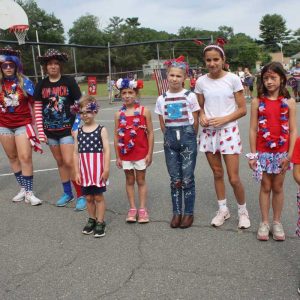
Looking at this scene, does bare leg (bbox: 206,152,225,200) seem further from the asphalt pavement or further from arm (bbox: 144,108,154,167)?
arm (bbox: 144,108,154,167)

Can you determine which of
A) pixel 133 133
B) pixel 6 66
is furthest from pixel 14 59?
pixel 133 133

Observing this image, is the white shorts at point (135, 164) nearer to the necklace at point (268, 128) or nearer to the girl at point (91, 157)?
the girl at point (91, 157)

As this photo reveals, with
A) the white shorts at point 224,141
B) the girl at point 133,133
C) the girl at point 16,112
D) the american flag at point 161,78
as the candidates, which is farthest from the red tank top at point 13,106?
the american flag at point 161,78

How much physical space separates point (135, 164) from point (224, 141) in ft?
3.30

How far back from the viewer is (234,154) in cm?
385

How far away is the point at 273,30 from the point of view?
131 m

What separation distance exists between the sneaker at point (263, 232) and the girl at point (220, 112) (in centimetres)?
25

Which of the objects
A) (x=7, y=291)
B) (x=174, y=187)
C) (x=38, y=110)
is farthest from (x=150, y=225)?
(x=38, y=110)

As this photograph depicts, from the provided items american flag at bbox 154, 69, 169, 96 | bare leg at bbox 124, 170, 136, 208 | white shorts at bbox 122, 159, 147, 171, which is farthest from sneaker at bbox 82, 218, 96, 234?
american flag at bbox 154, 69, 169, 96

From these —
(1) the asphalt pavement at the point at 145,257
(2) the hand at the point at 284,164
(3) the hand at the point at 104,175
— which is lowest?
(1) the asphalt pavement at the point at 145,257

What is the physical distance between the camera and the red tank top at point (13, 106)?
16.0 feet

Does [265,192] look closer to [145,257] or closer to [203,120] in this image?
[203,120]

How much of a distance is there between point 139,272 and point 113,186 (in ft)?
8.61

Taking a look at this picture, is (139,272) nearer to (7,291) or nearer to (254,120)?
(7,291)
